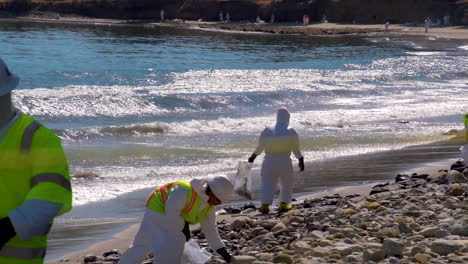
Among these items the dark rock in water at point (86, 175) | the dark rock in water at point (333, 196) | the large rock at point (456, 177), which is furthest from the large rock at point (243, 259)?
the dark rock in water at point (86, 175)

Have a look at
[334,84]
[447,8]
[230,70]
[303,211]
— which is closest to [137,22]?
[447,8]

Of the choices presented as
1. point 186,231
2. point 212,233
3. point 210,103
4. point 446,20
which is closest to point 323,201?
point 212,233

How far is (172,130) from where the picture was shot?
66.4 feet

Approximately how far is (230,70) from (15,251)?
110ft

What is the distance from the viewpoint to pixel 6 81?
11.1ft

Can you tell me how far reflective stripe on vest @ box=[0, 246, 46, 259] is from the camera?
11.4ft

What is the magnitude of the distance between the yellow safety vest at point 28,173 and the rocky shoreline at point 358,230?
Result: 4.22 metres

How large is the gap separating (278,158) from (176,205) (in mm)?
4668

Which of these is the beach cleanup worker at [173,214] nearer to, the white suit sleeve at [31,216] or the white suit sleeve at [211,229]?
the white suit sleeve at [211,229]

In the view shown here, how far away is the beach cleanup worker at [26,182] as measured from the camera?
3291mm

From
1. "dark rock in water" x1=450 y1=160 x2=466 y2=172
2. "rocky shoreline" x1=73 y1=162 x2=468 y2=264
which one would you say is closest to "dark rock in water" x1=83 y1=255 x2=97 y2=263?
"rocky shoreline" x1=73 y1=162 x2=468 y2=264

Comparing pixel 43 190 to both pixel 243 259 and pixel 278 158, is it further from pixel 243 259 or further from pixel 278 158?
pixel 278 158

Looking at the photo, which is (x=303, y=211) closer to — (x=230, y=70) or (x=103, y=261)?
(x=103, y=261)

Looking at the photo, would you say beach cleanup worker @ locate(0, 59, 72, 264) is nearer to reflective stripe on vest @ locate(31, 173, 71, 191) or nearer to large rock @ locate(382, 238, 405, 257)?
reflective stripe on vest @ locate(31, 173, 71, 191)
